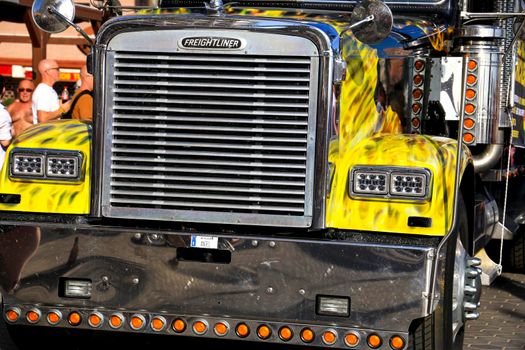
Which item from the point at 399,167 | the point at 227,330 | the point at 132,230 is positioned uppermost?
the point at 399,167

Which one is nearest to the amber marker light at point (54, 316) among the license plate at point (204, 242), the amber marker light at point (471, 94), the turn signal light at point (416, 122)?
the license plate at point (204, 242)

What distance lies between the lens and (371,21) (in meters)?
6.22

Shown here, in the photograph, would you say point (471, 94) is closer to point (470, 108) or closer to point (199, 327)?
point (470, 108)

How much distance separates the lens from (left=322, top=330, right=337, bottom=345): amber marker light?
5852 millimetres

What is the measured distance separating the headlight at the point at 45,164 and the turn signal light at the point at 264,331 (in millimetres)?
1278

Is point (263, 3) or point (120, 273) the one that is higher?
point (263, 3)

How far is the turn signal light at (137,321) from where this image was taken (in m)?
6.11

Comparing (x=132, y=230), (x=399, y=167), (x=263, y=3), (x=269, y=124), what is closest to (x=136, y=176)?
(x=132, y=230)

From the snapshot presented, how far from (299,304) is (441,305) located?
764 millimetres

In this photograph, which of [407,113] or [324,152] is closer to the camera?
[324,152]

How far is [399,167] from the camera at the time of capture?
19.6 ft

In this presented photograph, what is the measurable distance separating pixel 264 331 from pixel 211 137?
1003 mm

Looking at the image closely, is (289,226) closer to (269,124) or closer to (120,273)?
(269,124)

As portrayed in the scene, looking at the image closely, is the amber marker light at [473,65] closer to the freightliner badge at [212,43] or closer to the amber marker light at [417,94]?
the amber marker light at [417,94]
